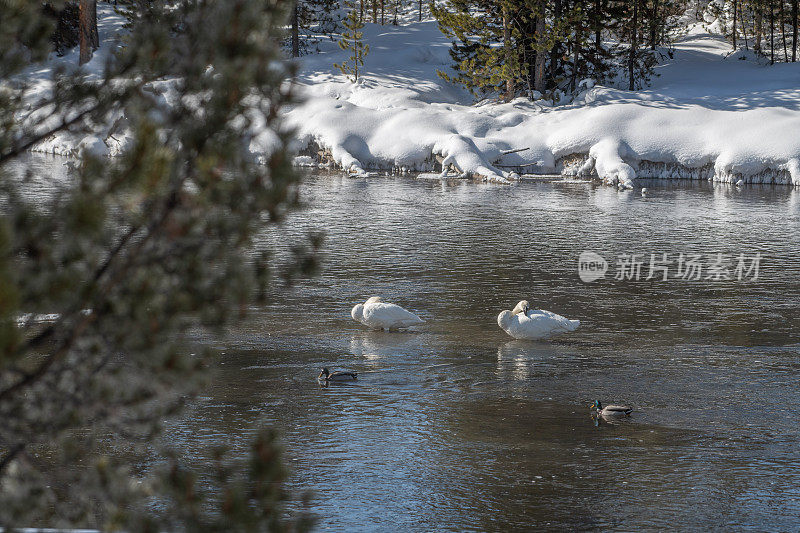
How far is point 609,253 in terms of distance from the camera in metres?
15.4

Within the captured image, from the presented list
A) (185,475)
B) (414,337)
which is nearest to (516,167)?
(414,337)

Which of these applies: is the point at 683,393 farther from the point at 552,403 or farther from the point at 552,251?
the point at 552,251

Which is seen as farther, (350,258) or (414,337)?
(350,258)

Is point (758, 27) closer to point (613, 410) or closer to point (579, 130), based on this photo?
point (579, 130)

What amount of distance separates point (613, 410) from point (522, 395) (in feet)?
3.19

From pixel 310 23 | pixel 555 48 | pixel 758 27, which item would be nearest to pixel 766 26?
pixel 758 27

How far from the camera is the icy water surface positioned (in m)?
6.05

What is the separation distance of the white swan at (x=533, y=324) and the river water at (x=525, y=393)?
7.1 inches

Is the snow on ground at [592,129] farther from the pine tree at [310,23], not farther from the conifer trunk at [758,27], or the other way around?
the pine tree at [310,23]

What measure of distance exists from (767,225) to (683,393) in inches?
441

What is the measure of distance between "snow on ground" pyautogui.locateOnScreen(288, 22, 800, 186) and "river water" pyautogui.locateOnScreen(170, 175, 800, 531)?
37.8ft

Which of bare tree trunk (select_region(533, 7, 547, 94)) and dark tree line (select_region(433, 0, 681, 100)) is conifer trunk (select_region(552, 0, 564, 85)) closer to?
dark tree line (select_region(433, 0, 681, 100))

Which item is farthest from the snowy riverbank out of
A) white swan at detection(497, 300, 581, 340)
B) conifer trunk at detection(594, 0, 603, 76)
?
white swan at detection(497, 300, 581, 340)

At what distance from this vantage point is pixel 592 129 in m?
28.4
